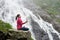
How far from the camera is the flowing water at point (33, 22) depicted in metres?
19.7

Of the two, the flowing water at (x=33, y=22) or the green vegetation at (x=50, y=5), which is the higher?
the green vegetation at (x=50, y=5)

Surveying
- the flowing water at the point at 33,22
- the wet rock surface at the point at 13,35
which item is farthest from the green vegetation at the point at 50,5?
the wet rock surface at the point at 13,35

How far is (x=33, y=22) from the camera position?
2142 cm

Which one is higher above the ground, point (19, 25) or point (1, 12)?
point (1, 12)

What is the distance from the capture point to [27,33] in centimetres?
860

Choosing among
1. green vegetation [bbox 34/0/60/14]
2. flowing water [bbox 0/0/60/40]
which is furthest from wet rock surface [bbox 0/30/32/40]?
green vegetation [bbox 34/0/60/14]

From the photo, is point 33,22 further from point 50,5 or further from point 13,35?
point 13,35

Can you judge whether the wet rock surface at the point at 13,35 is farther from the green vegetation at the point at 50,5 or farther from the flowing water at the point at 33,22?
the green vegetation at the point at 50,5

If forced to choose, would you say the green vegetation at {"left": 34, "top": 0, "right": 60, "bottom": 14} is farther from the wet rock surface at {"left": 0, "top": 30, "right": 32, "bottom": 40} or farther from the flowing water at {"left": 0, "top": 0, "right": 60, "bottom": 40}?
the wet rock surface at {"left": 0, "top": 30, "right": 32, "bottom": 40}

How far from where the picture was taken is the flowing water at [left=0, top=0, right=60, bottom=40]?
19711 millimetres


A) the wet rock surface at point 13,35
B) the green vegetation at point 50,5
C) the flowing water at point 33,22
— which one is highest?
the green vegetation at point 50,5

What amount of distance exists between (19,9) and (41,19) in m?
2.40

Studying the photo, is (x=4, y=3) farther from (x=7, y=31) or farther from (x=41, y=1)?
(x=7, y=31)

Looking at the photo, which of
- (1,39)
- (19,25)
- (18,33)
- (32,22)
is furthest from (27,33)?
(32,22)
